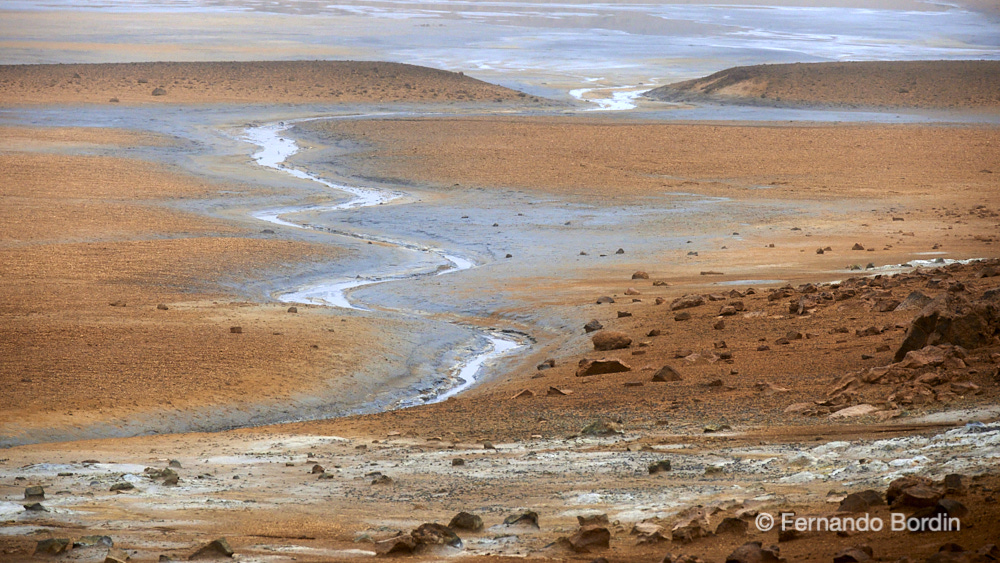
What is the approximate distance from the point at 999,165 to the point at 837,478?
27.8 meters

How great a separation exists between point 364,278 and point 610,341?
6.43 m

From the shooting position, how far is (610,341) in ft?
42.8

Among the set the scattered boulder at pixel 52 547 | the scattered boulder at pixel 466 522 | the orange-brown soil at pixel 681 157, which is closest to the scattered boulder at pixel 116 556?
the scattered boulder at pixel 52 547

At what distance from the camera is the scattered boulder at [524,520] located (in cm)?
621

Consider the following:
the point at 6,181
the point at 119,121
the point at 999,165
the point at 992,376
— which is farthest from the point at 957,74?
the point at 992,376

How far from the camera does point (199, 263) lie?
1811 centimetres

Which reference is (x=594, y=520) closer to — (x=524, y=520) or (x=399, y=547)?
(x=524, y=520)

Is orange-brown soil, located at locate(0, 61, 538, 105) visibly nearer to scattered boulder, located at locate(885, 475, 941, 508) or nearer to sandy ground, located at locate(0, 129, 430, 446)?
sandy ground, located at locate(0, 129, 430, 446)

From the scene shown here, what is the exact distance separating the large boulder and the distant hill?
40.4 meters

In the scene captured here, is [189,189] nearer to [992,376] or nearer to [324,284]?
[324,284]

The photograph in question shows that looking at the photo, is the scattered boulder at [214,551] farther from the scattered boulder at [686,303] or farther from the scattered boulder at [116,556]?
the scattered boulder at [686,303]

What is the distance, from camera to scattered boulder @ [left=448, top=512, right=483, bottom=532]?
242 inches

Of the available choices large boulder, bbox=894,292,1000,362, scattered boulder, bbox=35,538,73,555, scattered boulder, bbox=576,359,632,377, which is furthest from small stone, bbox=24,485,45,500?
large boulder, bbox=894,292,1000,362

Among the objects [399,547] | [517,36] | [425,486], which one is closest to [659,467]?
[425,486]
